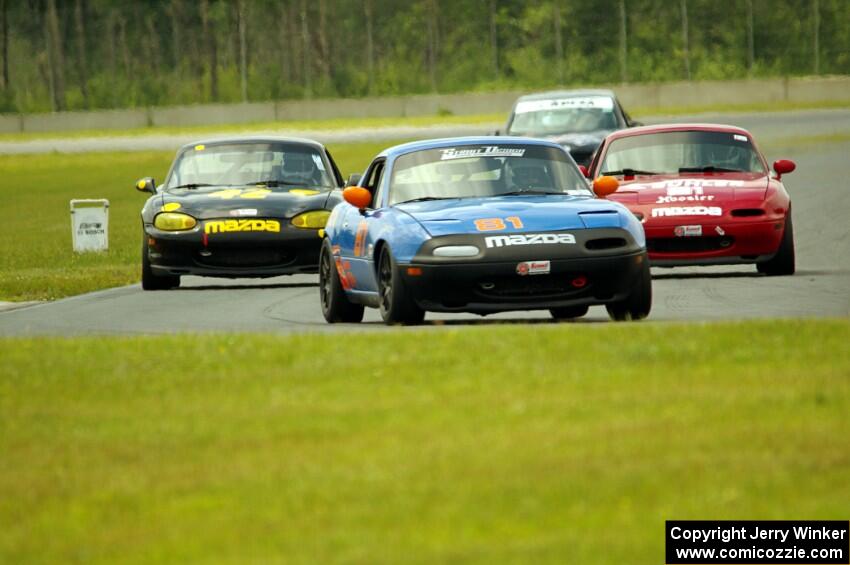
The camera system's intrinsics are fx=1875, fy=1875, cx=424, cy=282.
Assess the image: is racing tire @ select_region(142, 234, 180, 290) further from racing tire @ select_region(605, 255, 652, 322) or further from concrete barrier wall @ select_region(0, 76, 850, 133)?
concrete barrier wall @ select_region(0, 76, 850, 133)

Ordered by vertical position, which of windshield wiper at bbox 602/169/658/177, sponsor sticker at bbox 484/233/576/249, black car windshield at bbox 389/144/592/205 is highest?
black car windshield at bbox 389/144/592/205

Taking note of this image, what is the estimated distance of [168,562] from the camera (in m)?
5.52

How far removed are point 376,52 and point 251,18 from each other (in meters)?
20.2

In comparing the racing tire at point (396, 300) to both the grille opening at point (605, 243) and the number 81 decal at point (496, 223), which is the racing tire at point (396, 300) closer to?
the number 81 decal at point (496, 223)

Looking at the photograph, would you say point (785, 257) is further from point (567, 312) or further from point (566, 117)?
point (566, 117)

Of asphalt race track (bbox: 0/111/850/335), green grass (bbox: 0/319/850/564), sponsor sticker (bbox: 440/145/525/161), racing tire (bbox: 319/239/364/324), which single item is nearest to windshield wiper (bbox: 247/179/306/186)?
asphalt race track (bbox: 0/111/850/335)

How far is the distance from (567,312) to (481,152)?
1.30m

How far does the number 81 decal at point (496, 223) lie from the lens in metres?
12.0

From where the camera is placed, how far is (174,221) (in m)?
17.7

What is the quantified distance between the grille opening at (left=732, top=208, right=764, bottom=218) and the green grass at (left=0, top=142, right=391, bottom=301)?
253 inches

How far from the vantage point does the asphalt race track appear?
43.4 ft

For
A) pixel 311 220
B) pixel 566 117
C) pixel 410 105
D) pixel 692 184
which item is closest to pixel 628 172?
pixel 692 184

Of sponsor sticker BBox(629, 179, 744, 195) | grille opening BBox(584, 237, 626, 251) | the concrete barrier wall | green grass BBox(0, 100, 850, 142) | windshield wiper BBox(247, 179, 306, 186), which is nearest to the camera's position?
grille opening BBox(584, 237, 626, 251)

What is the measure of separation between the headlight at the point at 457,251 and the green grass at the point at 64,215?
266 inches
